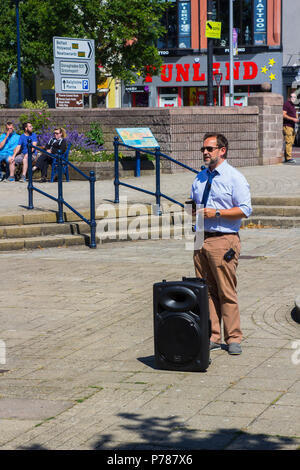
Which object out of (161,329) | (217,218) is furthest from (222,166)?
(161,329)

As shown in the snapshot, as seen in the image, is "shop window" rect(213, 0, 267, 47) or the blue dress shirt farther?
"shop window" rect(213, 0, 267, 47)

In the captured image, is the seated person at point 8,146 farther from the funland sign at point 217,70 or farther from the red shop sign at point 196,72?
the red shop sign at point 196,72

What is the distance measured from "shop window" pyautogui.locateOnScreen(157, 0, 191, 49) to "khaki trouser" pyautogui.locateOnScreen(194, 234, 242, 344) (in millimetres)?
47158

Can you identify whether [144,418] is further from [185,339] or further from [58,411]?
[185,339]

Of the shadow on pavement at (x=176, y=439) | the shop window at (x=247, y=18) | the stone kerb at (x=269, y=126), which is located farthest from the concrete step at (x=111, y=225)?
the shop window at (x=247, y=18)

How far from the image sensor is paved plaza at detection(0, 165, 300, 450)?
544 centimetres

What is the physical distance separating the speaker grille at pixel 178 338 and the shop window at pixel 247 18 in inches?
1809

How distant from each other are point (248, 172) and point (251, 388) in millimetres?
14986

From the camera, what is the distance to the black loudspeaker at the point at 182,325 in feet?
22.0

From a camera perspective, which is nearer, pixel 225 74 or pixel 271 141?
pixel 271 141

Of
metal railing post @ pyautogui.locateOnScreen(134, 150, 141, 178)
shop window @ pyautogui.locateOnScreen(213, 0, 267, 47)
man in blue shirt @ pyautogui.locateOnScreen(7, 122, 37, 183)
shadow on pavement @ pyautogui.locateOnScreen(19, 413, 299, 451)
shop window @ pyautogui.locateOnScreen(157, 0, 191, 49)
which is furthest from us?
shop window @ pyautogui.locateOnScreen(157, 0, 191, 49)

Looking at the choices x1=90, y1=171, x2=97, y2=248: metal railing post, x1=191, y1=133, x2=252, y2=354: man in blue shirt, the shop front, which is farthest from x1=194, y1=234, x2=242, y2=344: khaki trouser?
the shop front

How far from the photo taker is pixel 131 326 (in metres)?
8.40

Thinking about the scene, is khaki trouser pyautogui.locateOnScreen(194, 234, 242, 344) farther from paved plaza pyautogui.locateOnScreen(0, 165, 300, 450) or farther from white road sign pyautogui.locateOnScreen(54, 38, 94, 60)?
white road sign pyautogui.locateOnScreen(54, 38, 94, 60)
